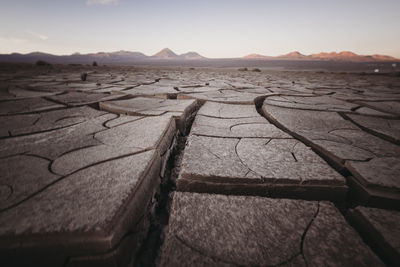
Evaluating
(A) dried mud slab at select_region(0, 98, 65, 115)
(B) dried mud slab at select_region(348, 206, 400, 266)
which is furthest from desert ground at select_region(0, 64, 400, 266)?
(A) dried mud slab at select_region(0, 98, 65, 115)

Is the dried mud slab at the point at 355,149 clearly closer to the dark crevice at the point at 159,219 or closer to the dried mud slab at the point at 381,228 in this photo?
the dried mud slab at the point at 381,228

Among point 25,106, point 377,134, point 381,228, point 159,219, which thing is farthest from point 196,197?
point 25,106

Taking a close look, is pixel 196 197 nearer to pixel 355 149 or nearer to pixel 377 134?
pixel 355 149

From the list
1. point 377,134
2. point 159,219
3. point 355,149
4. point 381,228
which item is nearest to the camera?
point 381,228

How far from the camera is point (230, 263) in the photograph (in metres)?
0.30

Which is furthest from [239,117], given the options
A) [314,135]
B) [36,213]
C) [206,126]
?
[36,213]

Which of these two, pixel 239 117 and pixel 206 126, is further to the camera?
pixel 239 117

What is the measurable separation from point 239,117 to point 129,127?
611mm

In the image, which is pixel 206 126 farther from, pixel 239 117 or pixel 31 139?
pixel 31 139

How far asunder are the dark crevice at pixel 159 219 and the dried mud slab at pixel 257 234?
0.06 m

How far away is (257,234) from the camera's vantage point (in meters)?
0.35

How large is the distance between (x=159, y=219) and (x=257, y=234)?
9.4 inches

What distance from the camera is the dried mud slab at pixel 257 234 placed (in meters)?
0.30

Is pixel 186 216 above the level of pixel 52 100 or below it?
below
